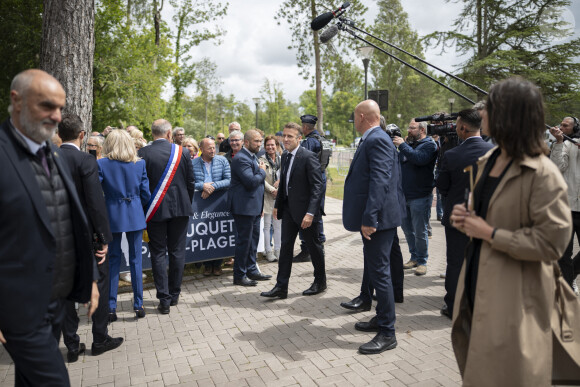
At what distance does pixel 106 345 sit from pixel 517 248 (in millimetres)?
3771

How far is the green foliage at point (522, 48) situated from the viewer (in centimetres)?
2417

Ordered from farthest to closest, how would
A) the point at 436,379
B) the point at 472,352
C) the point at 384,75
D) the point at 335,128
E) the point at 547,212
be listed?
the point at 335,128 < the point at 384,75 < the point at 436,379 < the point at 472,352 < the point at 547,212

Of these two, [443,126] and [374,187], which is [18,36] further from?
[374,187]

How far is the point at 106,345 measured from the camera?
13.4 ft

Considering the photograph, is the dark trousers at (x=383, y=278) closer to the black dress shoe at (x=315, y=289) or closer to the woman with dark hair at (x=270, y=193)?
the black dress shoe at (x=315, y=289)

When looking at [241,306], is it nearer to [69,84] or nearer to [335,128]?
[69,84]

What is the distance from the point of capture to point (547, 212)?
1.93m

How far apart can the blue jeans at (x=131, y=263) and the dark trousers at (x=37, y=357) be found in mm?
2498

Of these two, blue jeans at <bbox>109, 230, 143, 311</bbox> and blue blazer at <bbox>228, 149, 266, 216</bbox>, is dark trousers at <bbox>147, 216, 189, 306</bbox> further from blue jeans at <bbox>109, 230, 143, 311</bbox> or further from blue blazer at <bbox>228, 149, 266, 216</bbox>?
blue blazer at <bbox>228, 149, 266, 216</bbox>

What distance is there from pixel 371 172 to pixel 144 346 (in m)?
2.84

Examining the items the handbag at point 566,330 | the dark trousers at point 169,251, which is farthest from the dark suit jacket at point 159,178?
the handbag at point 566,330

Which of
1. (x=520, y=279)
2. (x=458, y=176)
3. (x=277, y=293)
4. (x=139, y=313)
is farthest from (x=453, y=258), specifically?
(x=139, y=313)

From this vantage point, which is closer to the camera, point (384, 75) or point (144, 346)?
point (144, 346)

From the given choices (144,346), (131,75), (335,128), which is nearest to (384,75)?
(335,128)
